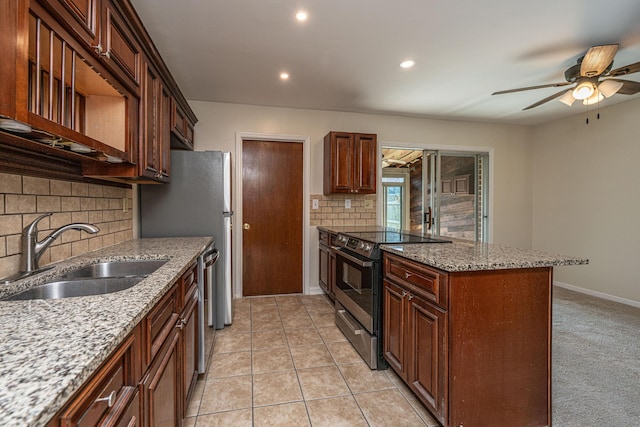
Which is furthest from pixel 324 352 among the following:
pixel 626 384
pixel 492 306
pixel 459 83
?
pixel 459 83

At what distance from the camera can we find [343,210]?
13.2 feet

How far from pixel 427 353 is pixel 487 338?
0.30 meters

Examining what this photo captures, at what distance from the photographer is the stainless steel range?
2.11 m

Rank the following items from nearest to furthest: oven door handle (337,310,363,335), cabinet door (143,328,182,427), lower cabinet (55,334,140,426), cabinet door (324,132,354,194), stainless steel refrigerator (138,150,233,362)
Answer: lower cabinet (55,334,140,426), cabinet door (143,328,182,427), oven door handle (337,310,363,335), stainless steel refrigerator (138,150,233,362), cabinet door (324,132,354,194)

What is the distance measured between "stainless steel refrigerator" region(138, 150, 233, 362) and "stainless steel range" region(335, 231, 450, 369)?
1077mm

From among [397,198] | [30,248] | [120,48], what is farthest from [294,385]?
[397,198]

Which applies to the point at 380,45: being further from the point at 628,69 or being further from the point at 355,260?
the point at 628,69

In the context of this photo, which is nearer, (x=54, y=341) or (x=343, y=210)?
(x=54, y=341)

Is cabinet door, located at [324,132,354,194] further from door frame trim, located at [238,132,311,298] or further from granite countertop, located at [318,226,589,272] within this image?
granite countertop, located at [318,226,589,272]

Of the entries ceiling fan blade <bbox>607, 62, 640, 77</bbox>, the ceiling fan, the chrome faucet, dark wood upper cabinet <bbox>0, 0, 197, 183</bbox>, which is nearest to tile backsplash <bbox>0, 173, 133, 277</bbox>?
the chrome faucet

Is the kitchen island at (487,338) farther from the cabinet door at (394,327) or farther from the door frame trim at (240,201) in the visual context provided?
the door frame trim at (240,201)

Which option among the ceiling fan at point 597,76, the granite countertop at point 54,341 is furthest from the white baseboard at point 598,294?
the granite countertop at point 54,341

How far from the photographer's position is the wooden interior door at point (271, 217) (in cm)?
380

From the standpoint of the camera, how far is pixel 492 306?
1.48 metres
